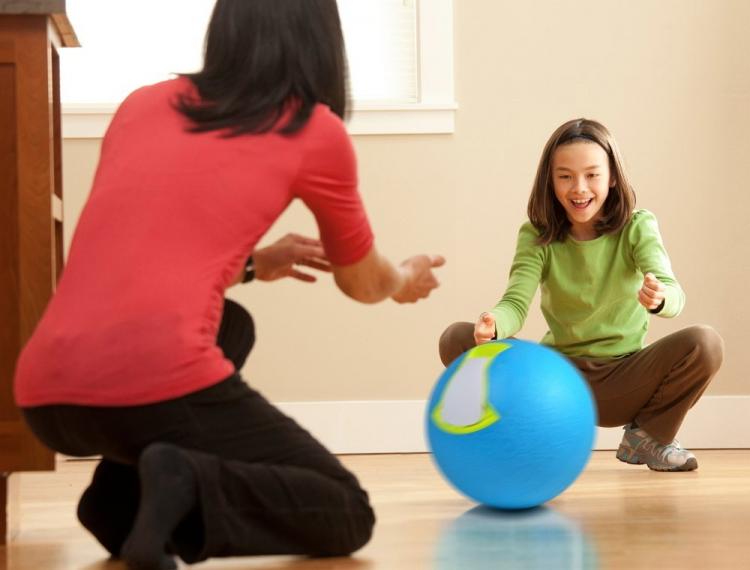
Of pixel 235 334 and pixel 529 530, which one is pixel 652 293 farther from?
pixel 235 334

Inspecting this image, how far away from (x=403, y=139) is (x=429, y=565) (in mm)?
2019

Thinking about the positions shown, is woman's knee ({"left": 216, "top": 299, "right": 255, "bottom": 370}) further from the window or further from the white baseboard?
the window

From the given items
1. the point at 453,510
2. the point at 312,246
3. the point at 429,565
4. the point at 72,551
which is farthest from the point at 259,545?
the point at 453,510

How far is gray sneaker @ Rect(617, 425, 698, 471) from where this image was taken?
2.78m

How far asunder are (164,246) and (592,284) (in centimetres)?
160

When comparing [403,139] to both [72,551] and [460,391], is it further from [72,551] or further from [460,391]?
[72,551]

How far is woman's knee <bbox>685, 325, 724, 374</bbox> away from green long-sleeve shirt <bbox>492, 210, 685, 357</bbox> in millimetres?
193

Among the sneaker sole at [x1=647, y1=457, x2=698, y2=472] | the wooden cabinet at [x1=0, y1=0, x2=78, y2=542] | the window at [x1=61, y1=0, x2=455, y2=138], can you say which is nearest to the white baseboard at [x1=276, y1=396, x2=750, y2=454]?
the sneaker sole at [x1=647, y1=457, x2=698, y2=472]

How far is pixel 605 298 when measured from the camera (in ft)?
9.56

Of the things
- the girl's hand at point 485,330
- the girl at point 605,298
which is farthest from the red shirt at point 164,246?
the girl at point 605,298

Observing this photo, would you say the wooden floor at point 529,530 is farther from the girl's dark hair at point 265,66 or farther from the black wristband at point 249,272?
the girl's dark hair at point 265,66

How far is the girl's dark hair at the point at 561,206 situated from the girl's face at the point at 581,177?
0.02 metres

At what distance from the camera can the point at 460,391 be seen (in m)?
2.08

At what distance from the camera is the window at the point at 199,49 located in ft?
11.5
